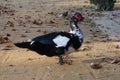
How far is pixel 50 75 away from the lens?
26.1 ft

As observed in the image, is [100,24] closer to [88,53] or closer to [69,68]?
[88,53]

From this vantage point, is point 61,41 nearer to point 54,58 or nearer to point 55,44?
point 55,44

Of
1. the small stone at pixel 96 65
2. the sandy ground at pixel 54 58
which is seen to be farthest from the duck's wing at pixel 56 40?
the small stone at pixel 96 65

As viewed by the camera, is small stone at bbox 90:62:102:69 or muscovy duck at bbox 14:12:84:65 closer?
small stone at bbox 90:62:102:69

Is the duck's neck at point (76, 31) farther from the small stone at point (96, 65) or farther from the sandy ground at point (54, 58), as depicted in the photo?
the small stone at point (96, 65)

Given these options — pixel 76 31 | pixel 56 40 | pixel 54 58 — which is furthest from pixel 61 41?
pixel 54 58

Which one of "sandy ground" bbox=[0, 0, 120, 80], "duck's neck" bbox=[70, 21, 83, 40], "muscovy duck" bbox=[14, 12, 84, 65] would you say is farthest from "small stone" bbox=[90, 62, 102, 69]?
"duck's neck" bbox=[70, 21, 83, 40]

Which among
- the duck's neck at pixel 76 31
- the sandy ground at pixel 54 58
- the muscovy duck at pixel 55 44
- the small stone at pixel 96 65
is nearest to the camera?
the sandy ground at pixel 54 58

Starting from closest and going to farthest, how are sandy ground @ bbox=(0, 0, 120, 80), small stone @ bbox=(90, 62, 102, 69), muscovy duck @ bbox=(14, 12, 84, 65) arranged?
sandy ground @ bbox=(0, 0, 120, 80), small stone @ bbox=(90, 62, 102, 69), muscovy duck @ bbox=(14, 12, 84, 65)

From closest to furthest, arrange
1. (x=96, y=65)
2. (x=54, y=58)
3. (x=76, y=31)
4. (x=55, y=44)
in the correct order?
(x=96, y=65)
(x=55, y=44)
(x=76, y=31)
(x=54, y=58)

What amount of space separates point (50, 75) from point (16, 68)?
821 mm

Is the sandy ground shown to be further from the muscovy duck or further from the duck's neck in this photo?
the duck's neck

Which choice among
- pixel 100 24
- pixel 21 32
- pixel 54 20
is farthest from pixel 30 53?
pixel 54 20

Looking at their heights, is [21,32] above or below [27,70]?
below
